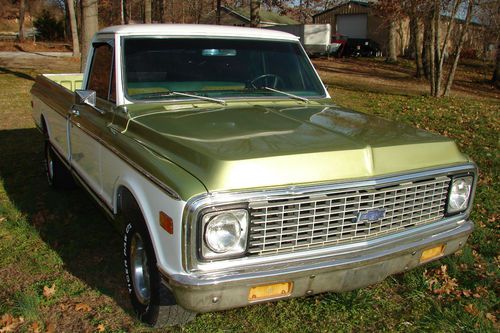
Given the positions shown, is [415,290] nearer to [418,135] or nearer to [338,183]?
[418,135]

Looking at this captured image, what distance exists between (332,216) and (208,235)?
0.70m

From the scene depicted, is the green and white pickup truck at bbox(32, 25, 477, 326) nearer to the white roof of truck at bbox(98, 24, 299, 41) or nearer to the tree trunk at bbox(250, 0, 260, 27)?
the white roof of truck at bbox(98, 24, 299, 41)

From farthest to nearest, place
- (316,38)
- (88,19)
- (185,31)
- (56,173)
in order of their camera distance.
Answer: (316,38)
(88,19)
(56,173)
(185,31)

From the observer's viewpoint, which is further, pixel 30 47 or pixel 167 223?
pixel 30 47

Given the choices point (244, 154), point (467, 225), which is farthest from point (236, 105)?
point (467, 225)

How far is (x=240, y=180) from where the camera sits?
97.7 inches

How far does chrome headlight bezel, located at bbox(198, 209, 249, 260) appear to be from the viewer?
2439 millimetres

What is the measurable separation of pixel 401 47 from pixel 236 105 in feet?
115

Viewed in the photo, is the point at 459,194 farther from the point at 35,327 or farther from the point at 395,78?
the point at 395,78

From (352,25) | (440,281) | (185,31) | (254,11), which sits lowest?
(440,281)

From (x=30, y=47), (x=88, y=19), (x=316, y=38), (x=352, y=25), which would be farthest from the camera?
(x=352, y=25)

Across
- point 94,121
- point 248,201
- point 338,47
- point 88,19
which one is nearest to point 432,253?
point 248,201

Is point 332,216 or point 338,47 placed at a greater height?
point 332,216

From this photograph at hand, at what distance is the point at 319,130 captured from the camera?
10.3 ft
